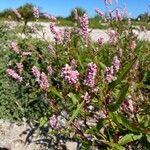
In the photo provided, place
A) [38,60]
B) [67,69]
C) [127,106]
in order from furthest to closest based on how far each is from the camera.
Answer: [38,60] → [127,106] → [67,69]

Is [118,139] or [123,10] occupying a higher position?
[123,10]

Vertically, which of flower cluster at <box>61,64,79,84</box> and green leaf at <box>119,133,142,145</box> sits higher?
flower cluster at <box>61,64,79,84</box>

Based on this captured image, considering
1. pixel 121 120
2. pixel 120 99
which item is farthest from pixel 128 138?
pixel 120 99

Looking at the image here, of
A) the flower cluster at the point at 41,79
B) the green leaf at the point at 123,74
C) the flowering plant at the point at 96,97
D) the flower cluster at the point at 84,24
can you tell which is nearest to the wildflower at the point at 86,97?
the flowering plant at the point at 96,97

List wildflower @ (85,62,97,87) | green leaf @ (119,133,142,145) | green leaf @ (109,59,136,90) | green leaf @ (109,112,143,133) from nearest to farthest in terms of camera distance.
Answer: wildflower @ (85,62,97,87)
green leaf @ (109,59,136,90)
green leaf @ (109,112,143,133)
green leaf @ (119,133,142,145)

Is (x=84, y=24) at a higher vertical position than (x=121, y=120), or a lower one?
higher

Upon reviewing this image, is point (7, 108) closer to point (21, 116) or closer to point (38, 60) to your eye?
point (21, 116)

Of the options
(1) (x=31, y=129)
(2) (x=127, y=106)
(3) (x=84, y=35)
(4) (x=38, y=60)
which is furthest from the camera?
(4) (x=38, y=60)

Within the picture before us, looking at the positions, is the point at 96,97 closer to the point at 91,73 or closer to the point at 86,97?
the point at 86,97

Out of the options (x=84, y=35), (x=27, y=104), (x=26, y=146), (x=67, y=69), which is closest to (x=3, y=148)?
(x=26, y=146)

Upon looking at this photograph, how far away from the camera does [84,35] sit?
146 inches

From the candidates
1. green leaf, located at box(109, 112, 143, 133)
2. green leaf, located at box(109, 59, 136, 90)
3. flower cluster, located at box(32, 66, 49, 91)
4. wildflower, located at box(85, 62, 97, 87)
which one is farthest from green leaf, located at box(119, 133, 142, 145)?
wildflower, located at box(85, 62, 97, 87)

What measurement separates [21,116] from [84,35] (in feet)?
6.24

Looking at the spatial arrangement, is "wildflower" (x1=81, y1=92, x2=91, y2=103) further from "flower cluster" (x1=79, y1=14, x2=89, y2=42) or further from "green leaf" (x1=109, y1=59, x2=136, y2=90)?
"flower cluster" (x1=79, y1=14, x2=89, y2=42)
